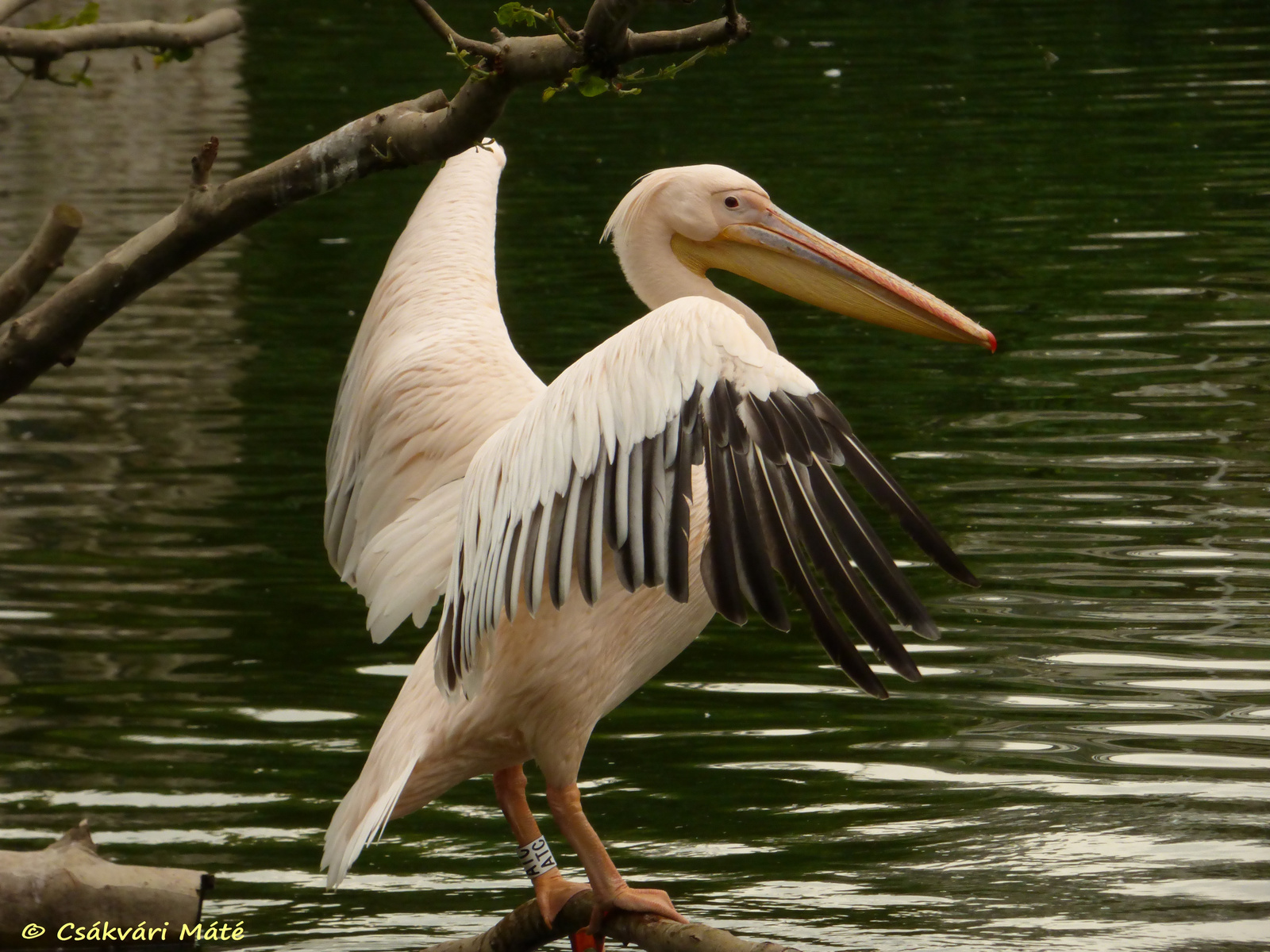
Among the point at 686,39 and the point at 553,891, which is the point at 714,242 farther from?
the point at 686,39

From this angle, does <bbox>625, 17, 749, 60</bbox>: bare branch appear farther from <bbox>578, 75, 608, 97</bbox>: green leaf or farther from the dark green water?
the dark green water

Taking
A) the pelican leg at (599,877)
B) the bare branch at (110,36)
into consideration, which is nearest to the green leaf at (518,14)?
the bare branch at (110,36)

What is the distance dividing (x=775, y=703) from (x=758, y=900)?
1.17 meters

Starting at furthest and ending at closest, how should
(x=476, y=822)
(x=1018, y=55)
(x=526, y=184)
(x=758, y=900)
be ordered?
(x=1018, y=55) < (x=526, y=184) < (x=476, y=822) < (x=758, y=900)

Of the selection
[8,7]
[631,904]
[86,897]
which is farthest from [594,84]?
[86,897]

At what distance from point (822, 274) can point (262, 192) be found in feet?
4.83

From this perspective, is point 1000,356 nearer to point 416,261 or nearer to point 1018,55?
point 416,261

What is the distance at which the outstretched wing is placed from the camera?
2.69m

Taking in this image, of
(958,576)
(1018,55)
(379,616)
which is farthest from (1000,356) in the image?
(1018,55)

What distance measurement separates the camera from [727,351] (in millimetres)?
2936

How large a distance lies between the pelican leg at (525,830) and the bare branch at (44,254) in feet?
4.39

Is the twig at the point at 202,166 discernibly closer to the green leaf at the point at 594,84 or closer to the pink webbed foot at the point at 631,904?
the green leaf at the point at 594,84

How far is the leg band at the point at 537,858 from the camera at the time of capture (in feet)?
11.2

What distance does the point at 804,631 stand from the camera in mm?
5570
